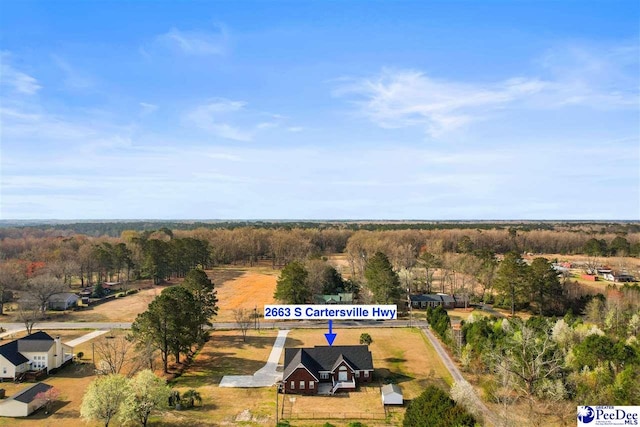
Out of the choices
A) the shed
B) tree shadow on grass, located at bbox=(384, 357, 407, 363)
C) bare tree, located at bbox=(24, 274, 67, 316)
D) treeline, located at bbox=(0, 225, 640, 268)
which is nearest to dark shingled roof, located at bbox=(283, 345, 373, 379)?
the shed

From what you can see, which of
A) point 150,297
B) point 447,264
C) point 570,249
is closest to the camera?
point 150,297

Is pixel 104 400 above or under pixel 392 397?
above

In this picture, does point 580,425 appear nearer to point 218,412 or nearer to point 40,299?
point 218,412

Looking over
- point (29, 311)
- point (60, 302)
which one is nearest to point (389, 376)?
point (29, 311)

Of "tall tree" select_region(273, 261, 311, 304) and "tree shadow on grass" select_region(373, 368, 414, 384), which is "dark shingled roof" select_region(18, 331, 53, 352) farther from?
"tree shadow on grass" select_region(373, 368, 414, 384)

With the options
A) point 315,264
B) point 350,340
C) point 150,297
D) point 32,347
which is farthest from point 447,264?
point 32,347

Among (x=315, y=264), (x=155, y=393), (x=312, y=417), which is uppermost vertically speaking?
(x=315, y=264)

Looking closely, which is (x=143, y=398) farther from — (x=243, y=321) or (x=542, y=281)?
(x=542, y=281)
